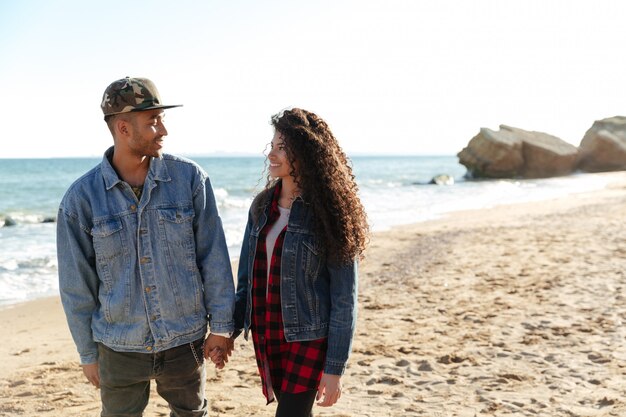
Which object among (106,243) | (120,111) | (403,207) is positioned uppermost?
(120,111)

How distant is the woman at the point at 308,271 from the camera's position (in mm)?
2600

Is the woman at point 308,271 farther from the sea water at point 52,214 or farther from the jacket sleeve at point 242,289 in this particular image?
the sea water at point 52,214

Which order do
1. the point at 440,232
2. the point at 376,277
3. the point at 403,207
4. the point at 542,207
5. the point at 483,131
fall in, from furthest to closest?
the point at 483,131
the point at 403,207
the point at 542,207
the point at 440,232
the point at 376,277

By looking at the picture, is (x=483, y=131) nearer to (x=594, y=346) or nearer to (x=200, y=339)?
(x=594, y=346)

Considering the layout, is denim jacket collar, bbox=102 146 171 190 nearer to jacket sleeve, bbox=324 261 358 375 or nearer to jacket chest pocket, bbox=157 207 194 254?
jacket chest pocket, bbox=157 207 194 254

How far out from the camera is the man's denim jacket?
103 inches

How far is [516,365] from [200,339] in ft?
10.5

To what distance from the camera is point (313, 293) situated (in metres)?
2.65

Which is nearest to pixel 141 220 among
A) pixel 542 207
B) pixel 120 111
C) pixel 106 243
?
pixel 106 243

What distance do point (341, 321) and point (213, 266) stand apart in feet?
2.01

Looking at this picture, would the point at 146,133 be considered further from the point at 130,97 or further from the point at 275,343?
the point at 275,343

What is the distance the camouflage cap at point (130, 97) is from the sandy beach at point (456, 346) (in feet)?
8.34

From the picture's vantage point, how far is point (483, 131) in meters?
36.0

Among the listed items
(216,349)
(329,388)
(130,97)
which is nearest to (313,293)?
(329,388)
